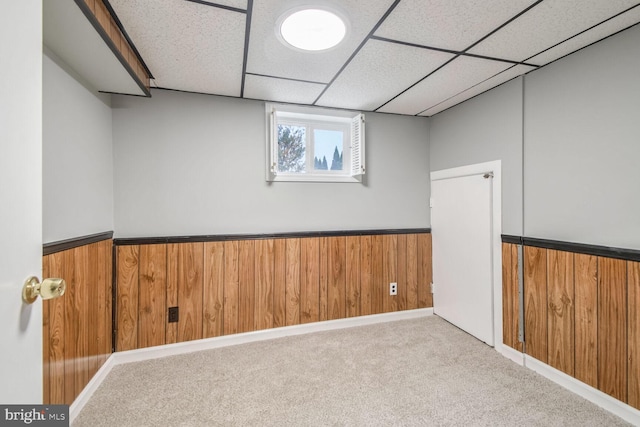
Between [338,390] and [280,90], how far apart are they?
2.33m

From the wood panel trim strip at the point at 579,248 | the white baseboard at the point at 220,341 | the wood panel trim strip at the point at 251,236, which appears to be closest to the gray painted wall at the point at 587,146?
the wood panel trim strip at the point at 579,248

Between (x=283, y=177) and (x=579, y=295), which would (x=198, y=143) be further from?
(x=579, y=295)

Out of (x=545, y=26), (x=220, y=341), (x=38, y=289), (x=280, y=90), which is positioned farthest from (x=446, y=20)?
(x=220, y=341)

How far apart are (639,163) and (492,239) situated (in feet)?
3.45

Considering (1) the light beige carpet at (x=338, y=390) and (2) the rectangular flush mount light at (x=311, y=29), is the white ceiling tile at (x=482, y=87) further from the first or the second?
(1) the light beige carpet at (x=338, y=390)

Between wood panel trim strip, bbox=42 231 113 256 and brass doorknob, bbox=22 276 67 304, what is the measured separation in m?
0.90

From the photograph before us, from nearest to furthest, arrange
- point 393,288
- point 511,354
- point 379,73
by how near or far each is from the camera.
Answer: point 379,73
point 511,354
point 393,288

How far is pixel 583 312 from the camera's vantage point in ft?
6.08

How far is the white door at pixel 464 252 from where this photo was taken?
2.55 metres

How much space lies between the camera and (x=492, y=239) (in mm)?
2494

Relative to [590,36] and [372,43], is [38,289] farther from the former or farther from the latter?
[590,36]

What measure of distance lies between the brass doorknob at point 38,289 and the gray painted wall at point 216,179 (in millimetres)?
1790

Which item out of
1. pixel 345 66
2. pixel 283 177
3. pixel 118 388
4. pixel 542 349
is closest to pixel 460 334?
pixel 542 349

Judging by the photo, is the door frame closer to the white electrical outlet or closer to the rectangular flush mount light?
the white electrical outlet
